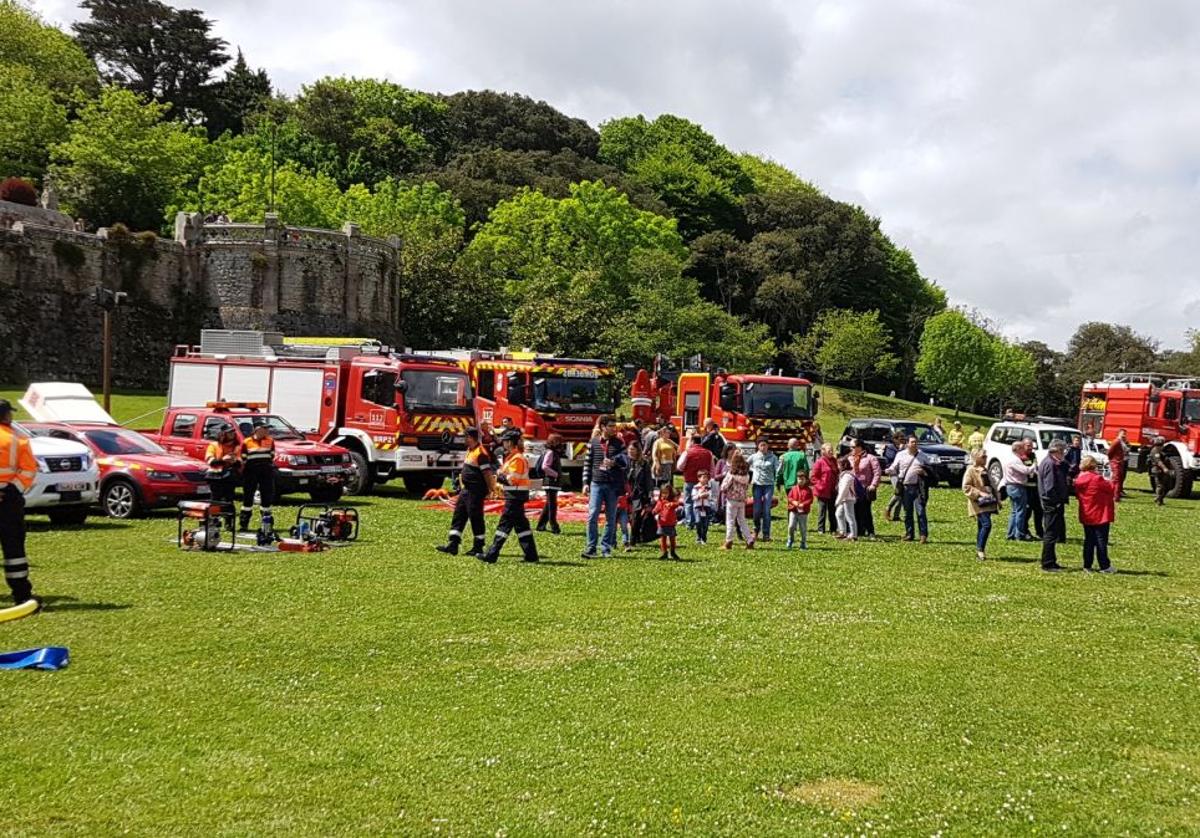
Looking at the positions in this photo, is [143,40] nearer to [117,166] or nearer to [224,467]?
[117,166]

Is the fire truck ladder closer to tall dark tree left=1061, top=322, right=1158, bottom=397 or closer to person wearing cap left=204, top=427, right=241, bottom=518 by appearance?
person wearing cap left=204, top=427, right=241, bottom=518

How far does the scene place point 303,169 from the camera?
69500 mm

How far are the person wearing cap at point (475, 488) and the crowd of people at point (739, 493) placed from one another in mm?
16

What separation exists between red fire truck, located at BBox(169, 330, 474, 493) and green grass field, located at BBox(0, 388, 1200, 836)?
852 cm

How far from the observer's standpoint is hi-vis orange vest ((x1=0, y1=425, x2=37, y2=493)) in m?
9.62

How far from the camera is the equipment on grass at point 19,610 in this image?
939 cm

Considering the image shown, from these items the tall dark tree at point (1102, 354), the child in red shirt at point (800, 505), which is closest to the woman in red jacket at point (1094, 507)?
the child in red shirt at point (800, 505)

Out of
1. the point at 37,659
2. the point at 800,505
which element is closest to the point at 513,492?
the point at 800,505

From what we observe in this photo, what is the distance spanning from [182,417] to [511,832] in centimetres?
1830

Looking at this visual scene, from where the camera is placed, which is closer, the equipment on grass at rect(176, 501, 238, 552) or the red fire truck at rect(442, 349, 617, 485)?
the equipment on grass at rect(176, 501, 238, 552)

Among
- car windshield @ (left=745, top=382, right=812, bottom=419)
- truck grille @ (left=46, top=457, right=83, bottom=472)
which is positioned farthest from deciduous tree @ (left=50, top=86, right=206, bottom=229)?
truck grille @ (left=46, top=457, right=83, bottom=472)

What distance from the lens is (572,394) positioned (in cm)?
2412

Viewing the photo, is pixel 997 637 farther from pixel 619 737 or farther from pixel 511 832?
pixel 511 832

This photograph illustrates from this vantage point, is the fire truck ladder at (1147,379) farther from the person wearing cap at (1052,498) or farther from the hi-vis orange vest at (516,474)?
the hi-vis orange vest at (516,474)
